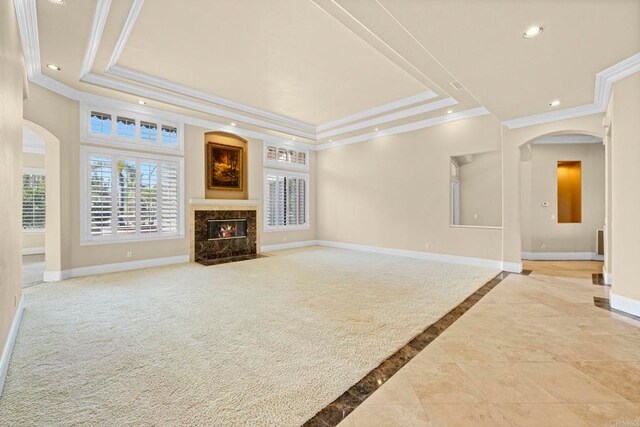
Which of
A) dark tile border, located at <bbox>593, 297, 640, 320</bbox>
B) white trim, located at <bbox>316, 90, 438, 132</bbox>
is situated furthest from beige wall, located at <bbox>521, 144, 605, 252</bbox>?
dark tile border, located at <bbox>593, 297, 640, 320</bbox>

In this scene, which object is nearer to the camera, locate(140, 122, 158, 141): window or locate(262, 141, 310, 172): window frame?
locate(140, 122, 158, 141): window

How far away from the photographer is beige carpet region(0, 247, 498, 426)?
192cm

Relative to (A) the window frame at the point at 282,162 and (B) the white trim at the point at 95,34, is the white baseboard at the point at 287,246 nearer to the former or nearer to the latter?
(A) the window frame at the point at 282,162

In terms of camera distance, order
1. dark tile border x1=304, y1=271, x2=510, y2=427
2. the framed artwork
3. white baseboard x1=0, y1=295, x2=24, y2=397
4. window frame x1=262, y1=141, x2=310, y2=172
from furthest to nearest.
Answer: window frame x1=262, y1=141, x2=310, y2=172 → the framed artwork → white baseboard x1=0, y1=295, x2=24, y2=397 → dark tile border x1=304, y1=271, x2=510, y2=427

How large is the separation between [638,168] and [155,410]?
5.47m

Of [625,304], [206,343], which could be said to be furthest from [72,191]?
[625,304]

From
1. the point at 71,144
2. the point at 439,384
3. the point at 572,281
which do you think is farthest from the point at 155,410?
the point at 572,281

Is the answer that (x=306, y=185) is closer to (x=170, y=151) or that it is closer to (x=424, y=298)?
(x=170, y=151)

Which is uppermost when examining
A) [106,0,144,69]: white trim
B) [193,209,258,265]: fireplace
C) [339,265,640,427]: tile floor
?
[106,0,144,69]: white trim

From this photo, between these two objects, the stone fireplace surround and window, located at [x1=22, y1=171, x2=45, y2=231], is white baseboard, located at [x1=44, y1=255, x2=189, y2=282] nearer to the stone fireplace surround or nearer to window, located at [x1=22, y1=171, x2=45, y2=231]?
the stone fireplace surround

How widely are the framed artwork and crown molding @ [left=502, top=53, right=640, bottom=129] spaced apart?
246 inches

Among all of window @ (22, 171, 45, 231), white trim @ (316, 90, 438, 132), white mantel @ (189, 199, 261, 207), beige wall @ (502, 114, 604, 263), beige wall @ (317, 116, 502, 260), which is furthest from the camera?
window @ (22, 171, 45, 231)

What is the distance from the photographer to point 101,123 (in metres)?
5.68

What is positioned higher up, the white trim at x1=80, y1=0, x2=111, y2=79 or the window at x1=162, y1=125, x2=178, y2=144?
the white trim at x1=80, y1=0, x2=111, y2=79
